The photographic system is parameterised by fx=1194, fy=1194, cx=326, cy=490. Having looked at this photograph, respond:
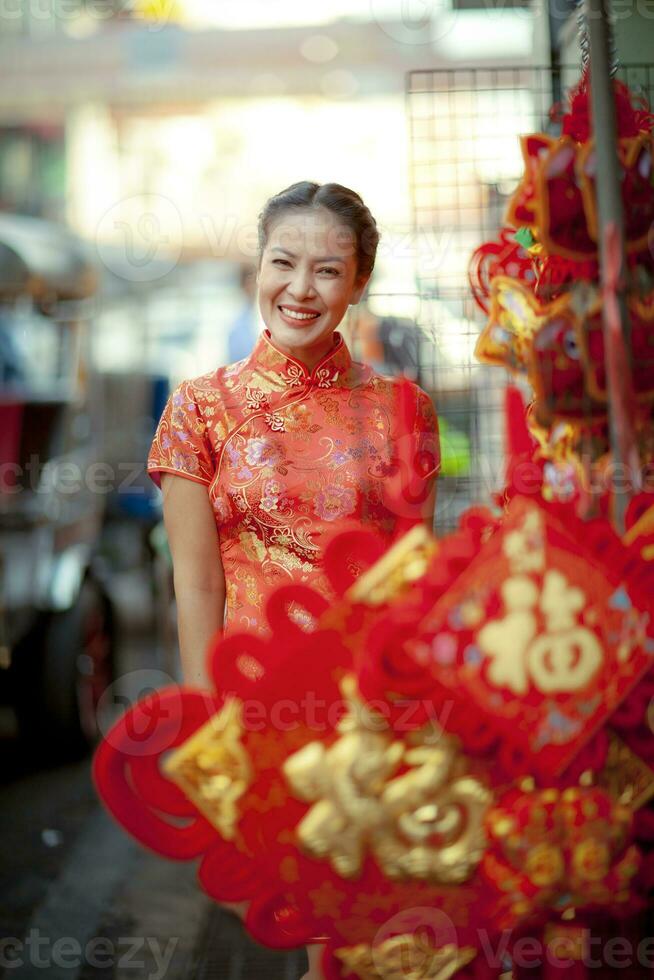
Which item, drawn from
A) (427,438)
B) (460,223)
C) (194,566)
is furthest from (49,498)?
(427,438)

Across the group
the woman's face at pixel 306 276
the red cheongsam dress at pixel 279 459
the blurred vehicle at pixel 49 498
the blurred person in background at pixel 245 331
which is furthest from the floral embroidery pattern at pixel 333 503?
the blurred person in background at pixel 245 331

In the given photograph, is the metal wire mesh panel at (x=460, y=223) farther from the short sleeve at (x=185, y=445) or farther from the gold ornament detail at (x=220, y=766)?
the gold ornament detail at (x=220, y=766)

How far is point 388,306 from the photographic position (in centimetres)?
303

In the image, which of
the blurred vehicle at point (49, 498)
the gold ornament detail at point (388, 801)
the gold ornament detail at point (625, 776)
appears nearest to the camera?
the gold ornament detail at point (388, 801)

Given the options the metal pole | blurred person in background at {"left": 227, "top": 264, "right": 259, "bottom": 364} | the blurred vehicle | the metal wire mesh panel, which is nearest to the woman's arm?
the metal wire mesh panel

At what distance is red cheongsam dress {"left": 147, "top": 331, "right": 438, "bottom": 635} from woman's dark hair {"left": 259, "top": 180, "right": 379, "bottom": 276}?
0.15 metres

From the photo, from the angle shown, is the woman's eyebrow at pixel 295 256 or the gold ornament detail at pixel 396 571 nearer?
the gold ornament detail at pixel 396 571

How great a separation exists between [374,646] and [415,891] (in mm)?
299

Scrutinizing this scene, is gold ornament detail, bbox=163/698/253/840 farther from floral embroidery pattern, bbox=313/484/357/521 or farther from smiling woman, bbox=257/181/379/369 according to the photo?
smiling woman, bbox=257/181/379/369

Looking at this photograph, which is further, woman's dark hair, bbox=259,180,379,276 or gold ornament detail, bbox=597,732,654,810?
woman's dark hair, bbox=259,180,379,276

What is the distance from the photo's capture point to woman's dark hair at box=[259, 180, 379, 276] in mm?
1891

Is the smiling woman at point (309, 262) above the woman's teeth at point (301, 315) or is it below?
above

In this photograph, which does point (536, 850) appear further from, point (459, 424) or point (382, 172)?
point (382, 172)

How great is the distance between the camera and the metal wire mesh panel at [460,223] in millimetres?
2408
